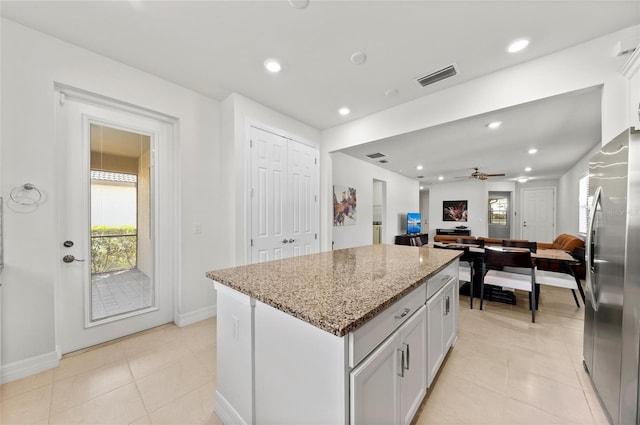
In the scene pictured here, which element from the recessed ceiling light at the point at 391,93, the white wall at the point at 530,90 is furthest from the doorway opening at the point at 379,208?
the recessed ceiling light at the point at 391,93

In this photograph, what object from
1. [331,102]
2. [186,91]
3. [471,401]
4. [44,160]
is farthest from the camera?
[331,102]

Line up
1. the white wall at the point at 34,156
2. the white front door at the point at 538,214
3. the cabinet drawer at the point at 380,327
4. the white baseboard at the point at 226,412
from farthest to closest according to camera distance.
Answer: the white front door at the point at 538,214 < the white wall at the point at 34,156 < the white baseboard at the point at 226,412 < the cabinet drawer at the point at 380,327

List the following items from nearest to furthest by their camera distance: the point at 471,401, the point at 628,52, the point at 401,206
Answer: the point at 471,401, the point at 628,52, the point at 401,206

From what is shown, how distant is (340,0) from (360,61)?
26.8 inches

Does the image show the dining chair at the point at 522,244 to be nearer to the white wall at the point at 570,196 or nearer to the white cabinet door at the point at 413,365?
the white wall at the point at 570,196

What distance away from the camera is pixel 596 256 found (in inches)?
64.5

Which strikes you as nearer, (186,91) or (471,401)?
(471,401)

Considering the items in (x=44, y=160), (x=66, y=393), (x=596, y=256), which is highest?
(x=44, y=160)

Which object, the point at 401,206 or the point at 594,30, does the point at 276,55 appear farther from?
the point at 401,206

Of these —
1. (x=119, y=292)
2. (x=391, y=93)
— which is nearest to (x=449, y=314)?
(x=391, y=93)

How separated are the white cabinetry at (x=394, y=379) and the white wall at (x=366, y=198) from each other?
276cm

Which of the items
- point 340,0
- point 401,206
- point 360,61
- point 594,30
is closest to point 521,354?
point 594,30

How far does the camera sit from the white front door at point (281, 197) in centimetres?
306

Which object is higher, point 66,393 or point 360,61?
point 360,61
